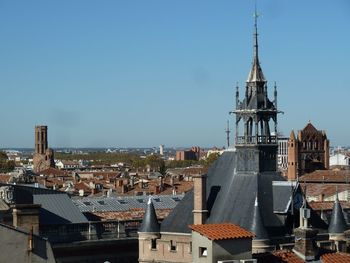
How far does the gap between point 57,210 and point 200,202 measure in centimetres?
828

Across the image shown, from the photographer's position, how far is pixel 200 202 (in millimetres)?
48844

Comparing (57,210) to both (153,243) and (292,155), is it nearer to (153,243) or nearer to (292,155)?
(153,243)

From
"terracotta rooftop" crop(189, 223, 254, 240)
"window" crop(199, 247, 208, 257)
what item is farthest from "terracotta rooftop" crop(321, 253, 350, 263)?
"window" crop(199, 247, 208, 257)

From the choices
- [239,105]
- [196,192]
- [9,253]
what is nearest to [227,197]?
[196,192]

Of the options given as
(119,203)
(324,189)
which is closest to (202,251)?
(119,203)

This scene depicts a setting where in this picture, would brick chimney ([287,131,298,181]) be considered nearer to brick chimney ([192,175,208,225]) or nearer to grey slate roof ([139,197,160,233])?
grey slate roof ([139,197,160,233])

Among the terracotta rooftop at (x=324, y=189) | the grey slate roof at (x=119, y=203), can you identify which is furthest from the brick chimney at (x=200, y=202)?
the terracotta rooftop at (x=324, y=189)

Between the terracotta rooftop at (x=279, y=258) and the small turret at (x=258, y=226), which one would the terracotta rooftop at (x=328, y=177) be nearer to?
the small turret at (x=258, y=226)

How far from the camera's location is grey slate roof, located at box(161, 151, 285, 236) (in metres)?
47.8

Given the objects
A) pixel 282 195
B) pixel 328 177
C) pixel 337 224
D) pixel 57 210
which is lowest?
pixel 337 224

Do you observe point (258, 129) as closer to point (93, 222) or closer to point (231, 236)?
point (93, 222)

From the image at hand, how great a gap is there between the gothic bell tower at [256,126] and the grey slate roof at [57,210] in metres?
9.24

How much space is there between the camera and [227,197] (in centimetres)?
4944

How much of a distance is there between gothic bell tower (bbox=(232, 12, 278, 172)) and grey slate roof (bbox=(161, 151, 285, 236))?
0.57m
